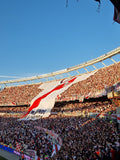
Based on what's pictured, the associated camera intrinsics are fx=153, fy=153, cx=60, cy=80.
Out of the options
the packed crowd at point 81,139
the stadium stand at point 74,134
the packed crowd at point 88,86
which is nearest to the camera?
the packed crowd at point 81,139

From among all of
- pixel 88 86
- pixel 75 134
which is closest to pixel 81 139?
pixel 75 134

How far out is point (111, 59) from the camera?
33500 mm

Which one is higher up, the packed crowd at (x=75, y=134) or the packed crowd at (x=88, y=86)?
the packed crowd at (x=88, y=86)

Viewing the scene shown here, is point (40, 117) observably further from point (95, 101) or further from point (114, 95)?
point (114, 95)

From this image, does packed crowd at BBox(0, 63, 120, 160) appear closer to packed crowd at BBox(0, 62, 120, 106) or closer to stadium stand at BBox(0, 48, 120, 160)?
stadium stand at BBox(0, 48, 120, 160)

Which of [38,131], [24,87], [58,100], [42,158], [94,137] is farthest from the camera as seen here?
[24,87]

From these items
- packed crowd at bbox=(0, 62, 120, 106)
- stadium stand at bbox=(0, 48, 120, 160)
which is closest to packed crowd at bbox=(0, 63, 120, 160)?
stadium stand at bbox=(0, 48, 120, 160)

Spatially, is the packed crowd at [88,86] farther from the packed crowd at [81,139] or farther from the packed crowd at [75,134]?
the packed crowd at [81,139]

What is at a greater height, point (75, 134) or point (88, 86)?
point (88, 86)

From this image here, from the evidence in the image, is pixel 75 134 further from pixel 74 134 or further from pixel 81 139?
pixel 81 139

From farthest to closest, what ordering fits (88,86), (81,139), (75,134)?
1. (88,86)
2. (75,134)
3. (81,139)

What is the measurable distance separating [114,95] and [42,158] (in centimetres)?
1179

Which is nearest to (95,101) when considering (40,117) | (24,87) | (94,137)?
(40,117)

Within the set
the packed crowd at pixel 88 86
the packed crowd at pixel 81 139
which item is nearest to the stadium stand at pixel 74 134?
the packed crowd at pixel 81 139
